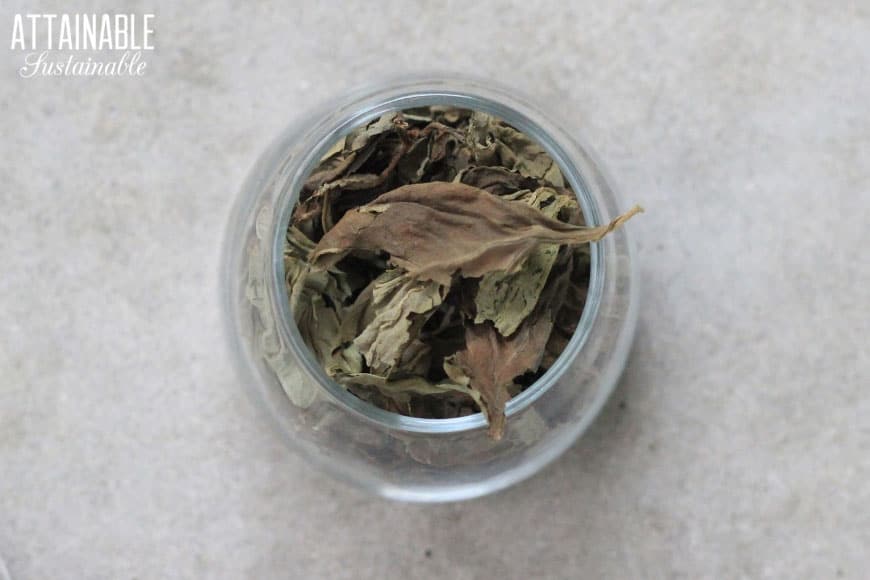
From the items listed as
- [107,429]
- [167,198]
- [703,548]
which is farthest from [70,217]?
[703,548]

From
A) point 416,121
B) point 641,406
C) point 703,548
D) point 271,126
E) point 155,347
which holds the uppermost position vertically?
point 271,126

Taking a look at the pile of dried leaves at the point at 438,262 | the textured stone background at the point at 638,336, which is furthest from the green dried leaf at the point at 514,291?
the textured stone background at the point at 638,336

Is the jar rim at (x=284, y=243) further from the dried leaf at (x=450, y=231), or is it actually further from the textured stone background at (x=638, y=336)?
the textured stone background at (x=638, y=336)

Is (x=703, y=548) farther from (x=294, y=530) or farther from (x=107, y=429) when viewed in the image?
(x=107, y=429)

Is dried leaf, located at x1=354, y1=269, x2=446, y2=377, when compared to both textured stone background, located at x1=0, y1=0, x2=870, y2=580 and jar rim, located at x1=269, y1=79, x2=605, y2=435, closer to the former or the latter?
jar rim, located at x1=269, y1=79, x2=605, y2=435

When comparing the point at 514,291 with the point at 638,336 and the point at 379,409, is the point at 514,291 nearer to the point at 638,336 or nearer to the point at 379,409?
the point at 379,409

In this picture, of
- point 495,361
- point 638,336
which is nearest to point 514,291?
point 495,361
